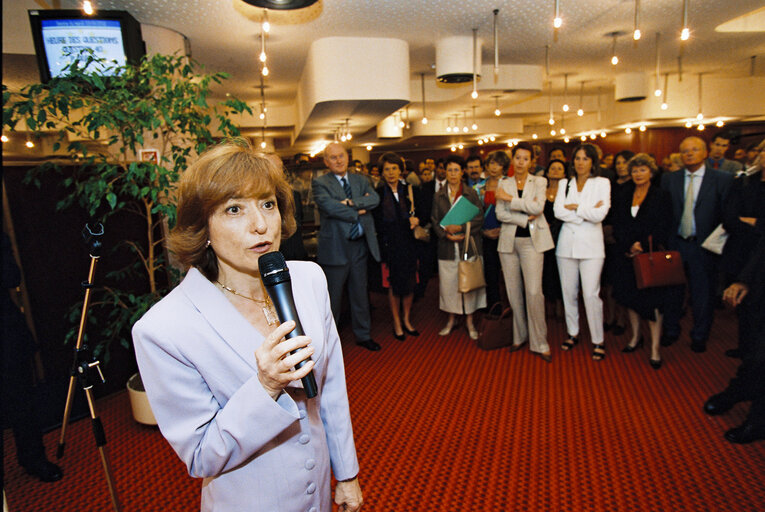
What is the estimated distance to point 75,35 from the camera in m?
3.75

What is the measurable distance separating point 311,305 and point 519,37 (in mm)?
6060

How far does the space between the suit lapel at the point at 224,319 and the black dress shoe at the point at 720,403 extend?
3368 mm

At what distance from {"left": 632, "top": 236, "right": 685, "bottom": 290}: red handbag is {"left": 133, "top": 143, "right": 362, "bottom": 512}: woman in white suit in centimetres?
321

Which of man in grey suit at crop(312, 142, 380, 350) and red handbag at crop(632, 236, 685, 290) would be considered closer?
red handbag at crop(632, 236, 685, 290)

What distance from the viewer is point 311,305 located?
4.65ft

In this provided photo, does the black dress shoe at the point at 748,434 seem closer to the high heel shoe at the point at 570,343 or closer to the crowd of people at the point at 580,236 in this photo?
the crowd of people at the point at 580,236

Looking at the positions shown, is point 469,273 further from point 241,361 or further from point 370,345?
point 241,361

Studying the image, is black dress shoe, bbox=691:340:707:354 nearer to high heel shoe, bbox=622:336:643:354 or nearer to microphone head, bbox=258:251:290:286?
high heel shoe, bbox=622:336:643:354

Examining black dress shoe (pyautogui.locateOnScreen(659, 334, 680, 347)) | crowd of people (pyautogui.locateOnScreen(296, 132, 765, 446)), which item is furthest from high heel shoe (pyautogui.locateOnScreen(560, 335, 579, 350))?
black dress shoe (pyautogui.locateOnScreen(659, 334, 680, 347))

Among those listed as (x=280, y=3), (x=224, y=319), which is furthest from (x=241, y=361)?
(x=280, y=3)

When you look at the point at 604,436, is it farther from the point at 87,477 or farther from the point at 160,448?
the point at 87,477

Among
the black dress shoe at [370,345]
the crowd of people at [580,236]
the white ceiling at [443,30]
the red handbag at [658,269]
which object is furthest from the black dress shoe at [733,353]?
the white ceiling at [443,30]

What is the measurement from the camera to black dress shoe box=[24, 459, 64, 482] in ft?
9.20

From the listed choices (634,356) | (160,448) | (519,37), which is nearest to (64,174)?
(160,448)
